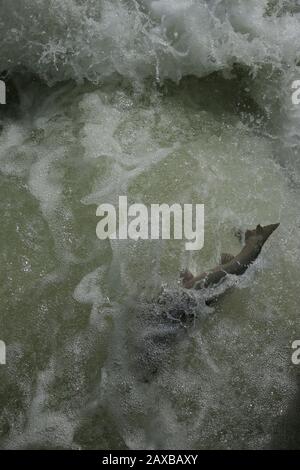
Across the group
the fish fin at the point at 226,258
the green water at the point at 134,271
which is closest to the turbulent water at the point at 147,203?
the green water at the point at 134,271

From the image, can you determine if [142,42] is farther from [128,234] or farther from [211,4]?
[128,234]

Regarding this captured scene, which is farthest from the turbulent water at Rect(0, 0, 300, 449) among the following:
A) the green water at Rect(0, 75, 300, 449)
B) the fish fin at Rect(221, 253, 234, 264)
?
the fish fin at Rect(221, 253, 234, 264)

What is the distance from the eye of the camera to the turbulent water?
10.3 feet

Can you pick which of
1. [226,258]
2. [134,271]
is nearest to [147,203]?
[134,271]

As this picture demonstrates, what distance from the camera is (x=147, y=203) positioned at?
346 cm

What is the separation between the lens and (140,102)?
3709 mm

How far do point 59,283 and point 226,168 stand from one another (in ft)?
4.32

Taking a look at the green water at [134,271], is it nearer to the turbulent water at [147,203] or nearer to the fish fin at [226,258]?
the turbulent water at [147,203]

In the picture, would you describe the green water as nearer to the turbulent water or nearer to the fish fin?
the turbulent water

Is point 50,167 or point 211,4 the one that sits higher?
point 211,4

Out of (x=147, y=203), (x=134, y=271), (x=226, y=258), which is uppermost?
(x=147, y=203)

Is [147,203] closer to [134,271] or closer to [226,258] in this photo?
[134,271]

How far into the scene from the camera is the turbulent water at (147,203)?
123 inches
